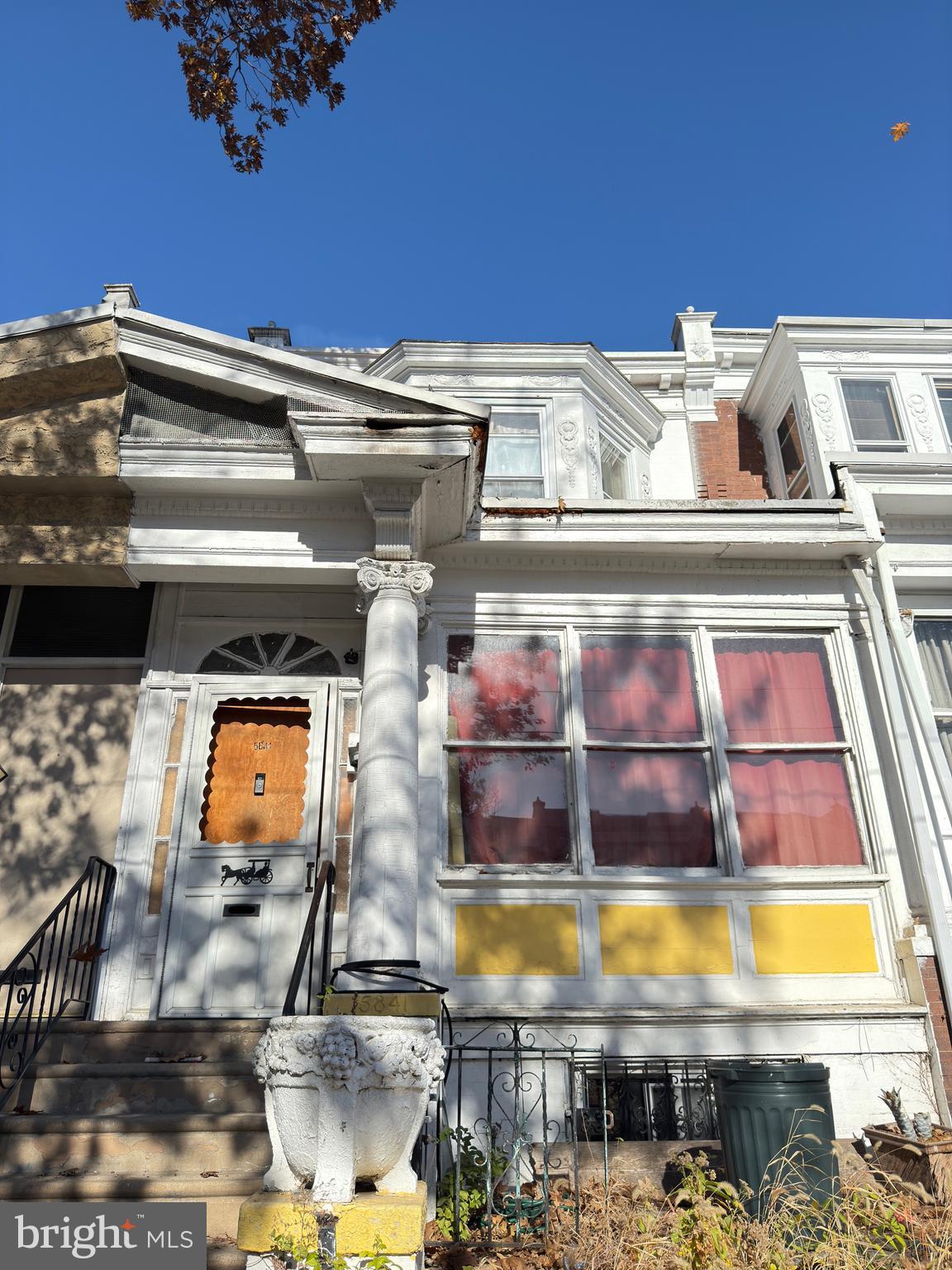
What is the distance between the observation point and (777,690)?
7855 mm

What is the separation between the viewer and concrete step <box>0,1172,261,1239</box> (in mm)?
4363

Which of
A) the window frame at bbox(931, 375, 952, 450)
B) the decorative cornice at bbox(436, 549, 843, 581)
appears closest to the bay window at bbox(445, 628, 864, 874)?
the decorative cornice at bbox(436, 549, 843, 581)

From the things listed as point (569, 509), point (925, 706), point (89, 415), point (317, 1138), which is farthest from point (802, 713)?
point (89, 415)

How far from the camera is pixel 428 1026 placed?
4.03m

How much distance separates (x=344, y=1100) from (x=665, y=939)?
3778mm

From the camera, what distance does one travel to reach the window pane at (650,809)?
720 centimetres

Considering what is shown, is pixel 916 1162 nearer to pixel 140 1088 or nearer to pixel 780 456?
pixel 140 1088

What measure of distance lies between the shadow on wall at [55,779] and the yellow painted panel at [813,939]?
509 centimetres

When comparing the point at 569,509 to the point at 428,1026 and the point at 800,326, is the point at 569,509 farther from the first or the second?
the point at 800,326

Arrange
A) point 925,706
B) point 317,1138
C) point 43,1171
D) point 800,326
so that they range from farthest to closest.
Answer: point 800,326 → point 925,706 → point 43,1171 → point 317,1138

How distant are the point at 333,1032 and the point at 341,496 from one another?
426cm

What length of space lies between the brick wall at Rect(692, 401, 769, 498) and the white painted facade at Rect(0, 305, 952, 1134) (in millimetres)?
4259

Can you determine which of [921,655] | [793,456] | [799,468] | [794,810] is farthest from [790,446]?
[794,810]

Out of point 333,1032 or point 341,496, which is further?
point 341,496
